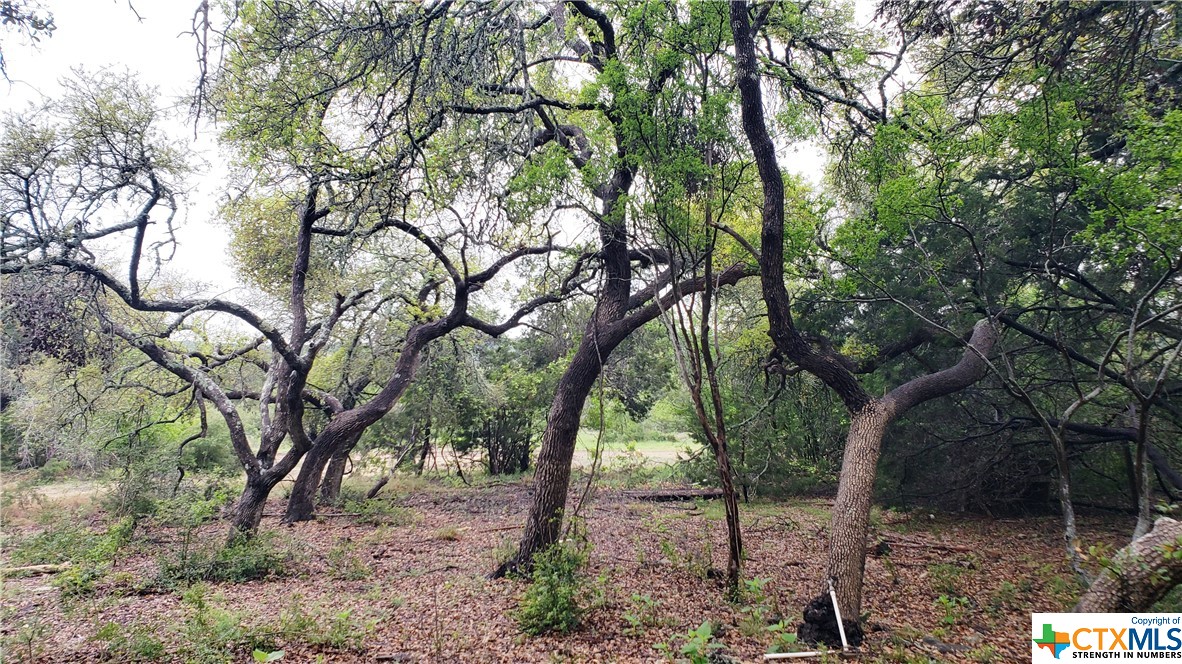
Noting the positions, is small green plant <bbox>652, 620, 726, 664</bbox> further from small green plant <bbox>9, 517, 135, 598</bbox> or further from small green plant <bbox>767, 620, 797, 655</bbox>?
small green plant <bbox>9, 517, 135, 598</bbox>

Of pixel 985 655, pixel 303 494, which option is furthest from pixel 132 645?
pixel 303 494

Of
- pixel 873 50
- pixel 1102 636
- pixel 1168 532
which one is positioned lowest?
pixel 1102 636

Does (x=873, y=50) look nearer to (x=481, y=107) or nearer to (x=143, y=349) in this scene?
(x=481, y=107)

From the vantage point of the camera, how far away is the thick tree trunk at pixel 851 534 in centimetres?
409

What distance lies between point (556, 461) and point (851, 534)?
119 inches

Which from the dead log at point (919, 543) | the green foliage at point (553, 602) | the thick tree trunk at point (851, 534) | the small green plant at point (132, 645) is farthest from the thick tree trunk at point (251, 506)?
the dead log at point (919, 543)

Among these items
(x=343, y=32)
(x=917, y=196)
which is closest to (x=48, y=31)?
(x=343, y=32)

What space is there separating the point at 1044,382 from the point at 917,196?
13.3 ft

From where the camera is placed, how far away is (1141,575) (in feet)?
11.0

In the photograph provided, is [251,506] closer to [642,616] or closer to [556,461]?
[556,461]

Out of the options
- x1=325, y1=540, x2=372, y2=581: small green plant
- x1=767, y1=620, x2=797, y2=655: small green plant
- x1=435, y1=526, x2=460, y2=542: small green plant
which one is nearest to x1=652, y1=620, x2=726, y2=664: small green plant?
x1=767, y1=620, x2=797, y2=655: small green plant

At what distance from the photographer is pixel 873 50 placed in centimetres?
644

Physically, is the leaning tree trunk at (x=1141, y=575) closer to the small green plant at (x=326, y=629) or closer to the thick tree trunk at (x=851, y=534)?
the thick tree trunk at (x=851, y=534)

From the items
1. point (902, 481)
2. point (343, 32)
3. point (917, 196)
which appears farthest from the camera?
point (902, 481)
